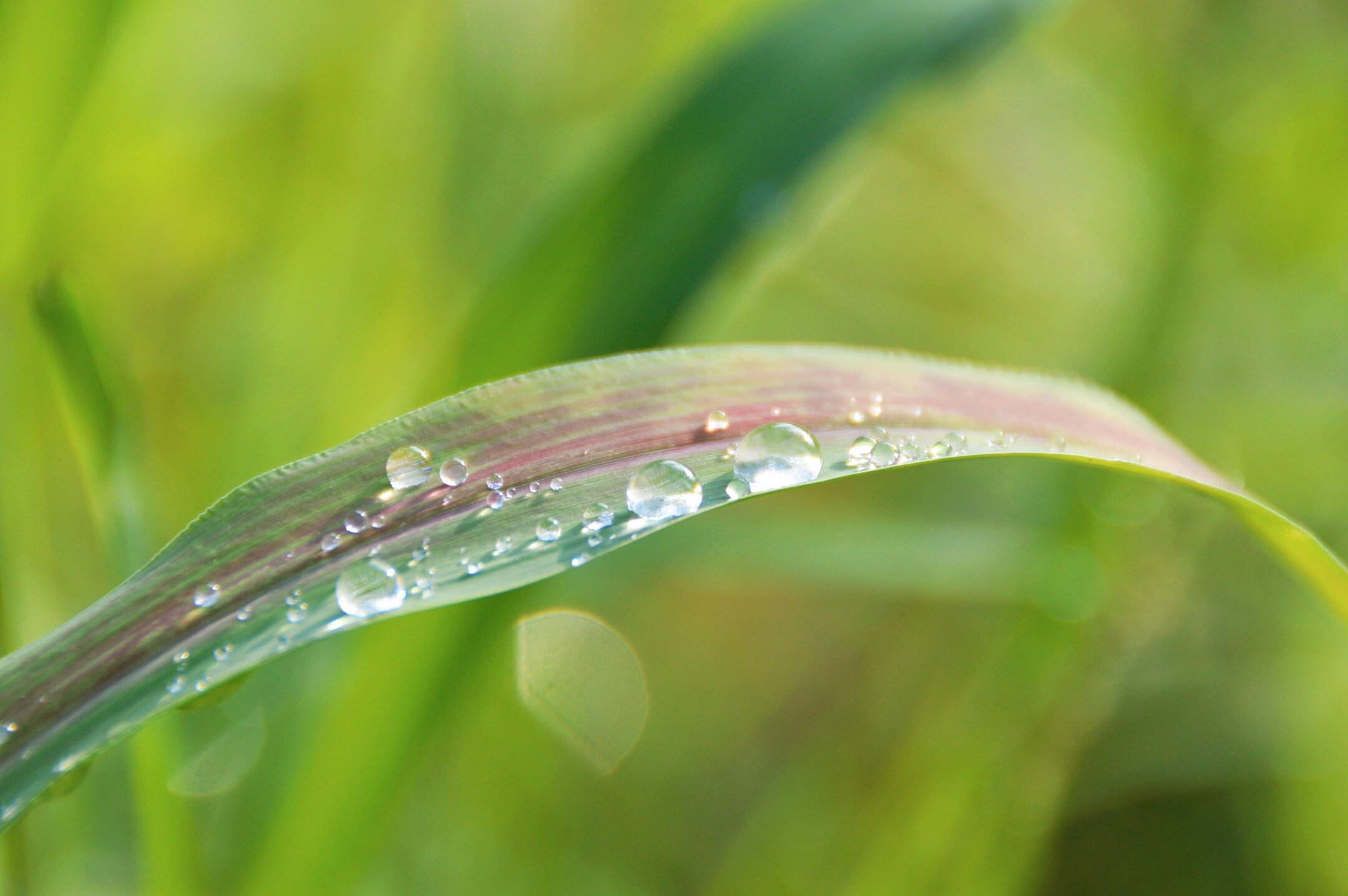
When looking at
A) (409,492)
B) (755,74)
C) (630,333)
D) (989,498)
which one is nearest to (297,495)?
(409,492)

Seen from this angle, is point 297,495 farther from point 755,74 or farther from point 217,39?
point 217,39

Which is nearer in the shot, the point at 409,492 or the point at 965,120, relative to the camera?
the point at 409,492

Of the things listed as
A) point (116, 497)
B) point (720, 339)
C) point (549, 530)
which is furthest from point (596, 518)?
point (720, 339)

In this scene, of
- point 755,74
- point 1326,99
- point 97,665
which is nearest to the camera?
point 97,665

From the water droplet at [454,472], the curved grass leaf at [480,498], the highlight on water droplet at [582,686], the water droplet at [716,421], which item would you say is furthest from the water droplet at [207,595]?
the highlight on water droplet at [582,686]

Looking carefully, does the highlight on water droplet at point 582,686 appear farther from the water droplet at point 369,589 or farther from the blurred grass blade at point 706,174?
the water droplet at point 369,589

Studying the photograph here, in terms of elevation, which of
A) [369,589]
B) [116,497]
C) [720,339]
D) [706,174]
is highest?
[720,339]

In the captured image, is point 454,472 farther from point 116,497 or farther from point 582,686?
point 582,686
